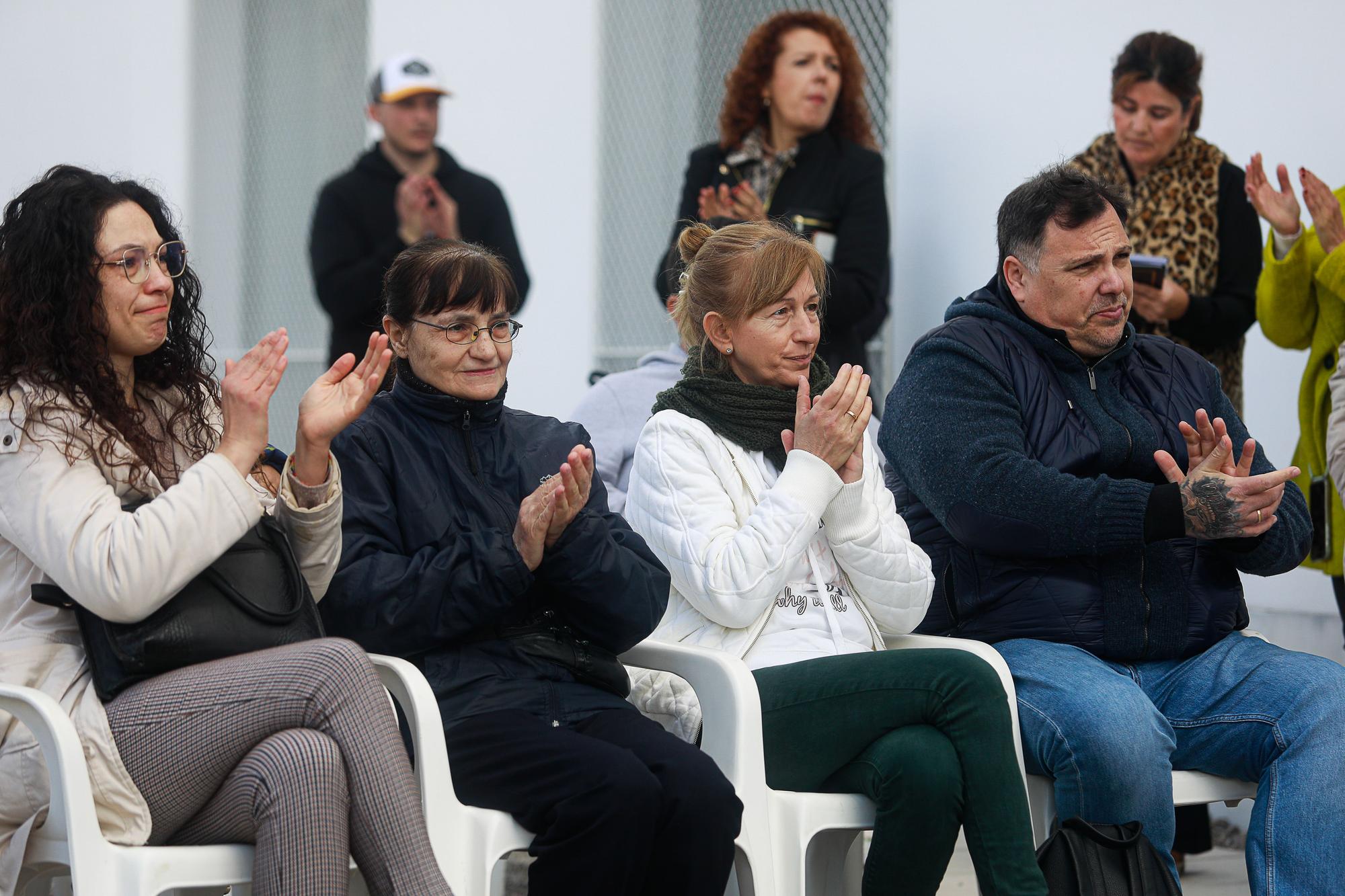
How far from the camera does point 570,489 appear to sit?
2.57 metres

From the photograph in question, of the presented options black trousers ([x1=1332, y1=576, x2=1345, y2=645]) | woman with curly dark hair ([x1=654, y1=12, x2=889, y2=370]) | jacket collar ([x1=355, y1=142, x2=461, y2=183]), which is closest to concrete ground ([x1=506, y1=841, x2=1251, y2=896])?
black trousers ([x1=1332, y1=576, x2=1345, y2=645])

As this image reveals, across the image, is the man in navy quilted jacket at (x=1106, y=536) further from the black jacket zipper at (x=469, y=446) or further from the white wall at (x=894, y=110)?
the white wall at (x=894, y=110)

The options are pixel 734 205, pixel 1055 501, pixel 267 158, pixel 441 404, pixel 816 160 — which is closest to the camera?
pixel 441 404

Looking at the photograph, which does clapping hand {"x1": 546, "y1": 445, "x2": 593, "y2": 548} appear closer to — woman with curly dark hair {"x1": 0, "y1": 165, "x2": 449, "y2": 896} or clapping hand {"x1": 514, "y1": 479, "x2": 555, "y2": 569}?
clapping hand {"x1": 514, "y1": 479, "x2": 555, "y2": 569}

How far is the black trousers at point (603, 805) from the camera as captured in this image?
7.68 ft

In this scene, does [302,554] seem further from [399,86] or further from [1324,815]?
[399,86]

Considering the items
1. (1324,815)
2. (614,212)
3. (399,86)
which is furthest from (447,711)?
(614,212)

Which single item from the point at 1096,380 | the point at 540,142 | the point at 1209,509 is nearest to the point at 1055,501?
the point at 1209,509

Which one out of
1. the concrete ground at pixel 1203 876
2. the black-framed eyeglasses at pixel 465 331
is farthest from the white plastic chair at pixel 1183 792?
the black-framed eyeglasses at pixel 465 331

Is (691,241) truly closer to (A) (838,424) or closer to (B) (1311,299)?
(A) (838,424)

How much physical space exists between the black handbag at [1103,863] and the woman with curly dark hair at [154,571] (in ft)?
3.45

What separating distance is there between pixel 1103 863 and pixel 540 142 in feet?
15.4

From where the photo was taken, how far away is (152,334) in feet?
8.31

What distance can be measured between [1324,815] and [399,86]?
3.90 metres
